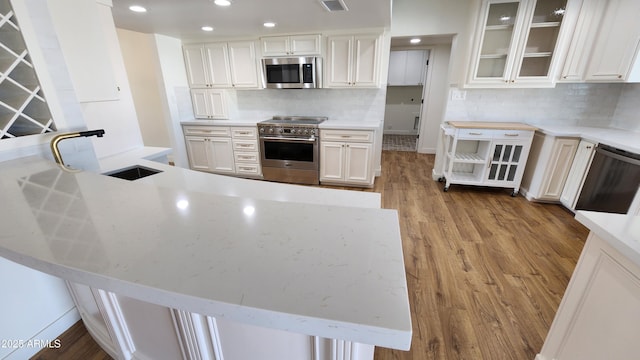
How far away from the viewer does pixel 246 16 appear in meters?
2.61

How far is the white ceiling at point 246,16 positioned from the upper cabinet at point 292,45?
0.29ft

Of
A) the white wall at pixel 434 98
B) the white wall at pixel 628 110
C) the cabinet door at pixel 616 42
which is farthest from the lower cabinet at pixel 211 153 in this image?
the white wall at pixel 628 110

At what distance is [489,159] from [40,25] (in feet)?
13.2

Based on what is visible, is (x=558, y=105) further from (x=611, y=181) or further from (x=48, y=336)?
(x=48, y=336)

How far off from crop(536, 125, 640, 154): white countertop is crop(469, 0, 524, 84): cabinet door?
31.0 inches

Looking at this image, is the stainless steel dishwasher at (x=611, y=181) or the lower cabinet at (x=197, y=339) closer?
the lower cabinet at (x=197, y=339)

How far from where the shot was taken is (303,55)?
11.3 feet

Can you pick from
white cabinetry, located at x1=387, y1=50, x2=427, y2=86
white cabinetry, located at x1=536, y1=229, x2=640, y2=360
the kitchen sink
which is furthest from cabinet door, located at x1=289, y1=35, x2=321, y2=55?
white cabinetry, located at x1=387, y1=50, x2=427, y2=86

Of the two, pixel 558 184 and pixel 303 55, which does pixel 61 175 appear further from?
pixel 558 184

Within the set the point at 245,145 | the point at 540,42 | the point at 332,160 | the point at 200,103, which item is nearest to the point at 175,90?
the point at 200,103

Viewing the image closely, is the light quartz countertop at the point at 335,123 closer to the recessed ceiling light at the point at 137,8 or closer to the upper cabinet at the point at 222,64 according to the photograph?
the upper cabinet at the point at 222,64

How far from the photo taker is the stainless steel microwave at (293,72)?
11.2 ft

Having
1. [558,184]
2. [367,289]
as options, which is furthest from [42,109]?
[558,184]

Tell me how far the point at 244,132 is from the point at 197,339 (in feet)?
10.7
